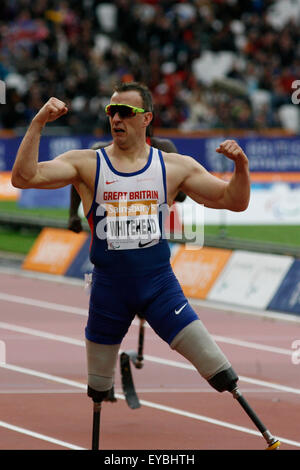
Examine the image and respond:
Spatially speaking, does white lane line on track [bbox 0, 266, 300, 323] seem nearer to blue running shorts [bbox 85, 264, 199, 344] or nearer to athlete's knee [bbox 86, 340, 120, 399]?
athlete's knee [bbox 86, 340, 120, 399]

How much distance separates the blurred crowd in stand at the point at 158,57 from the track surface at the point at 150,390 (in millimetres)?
13598

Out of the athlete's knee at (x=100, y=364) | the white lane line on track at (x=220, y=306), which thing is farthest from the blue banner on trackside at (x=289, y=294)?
the athlete's knee at (x=100, y=364)

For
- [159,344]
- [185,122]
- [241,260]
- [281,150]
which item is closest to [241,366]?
[159,344]

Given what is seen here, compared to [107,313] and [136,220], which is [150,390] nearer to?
[107,313]

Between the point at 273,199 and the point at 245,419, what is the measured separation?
11338 millimetres

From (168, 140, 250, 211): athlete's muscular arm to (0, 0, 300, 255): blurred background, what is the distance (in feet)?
43.4

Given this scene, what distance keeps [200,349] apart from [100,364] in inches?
27.2

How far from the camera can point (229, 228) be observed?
19141 millimetres

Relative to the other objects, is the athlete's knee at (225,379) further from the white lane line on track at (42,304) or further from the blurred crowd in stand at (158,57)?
the blurred crowd in stand at (158,57)

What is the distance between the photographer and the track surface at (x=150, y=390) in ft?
26.6

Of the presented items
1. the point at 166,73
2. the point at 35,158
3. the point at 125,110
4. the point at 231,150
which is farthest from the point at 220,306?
the point at 166,73

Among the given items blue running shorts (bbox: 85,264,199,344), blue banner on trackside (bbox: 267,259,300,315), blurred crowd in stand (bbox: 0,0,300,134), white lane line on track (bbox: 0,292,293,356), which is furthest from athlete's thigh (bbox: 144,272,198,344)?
blurred crowd in stand (bbox: 0,0,300,134)

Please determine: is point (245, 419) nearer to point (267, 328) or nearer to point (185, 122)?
point (267, 328)

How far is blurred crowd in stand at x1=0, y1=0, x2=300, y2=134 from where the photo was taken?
26922 millimetres
